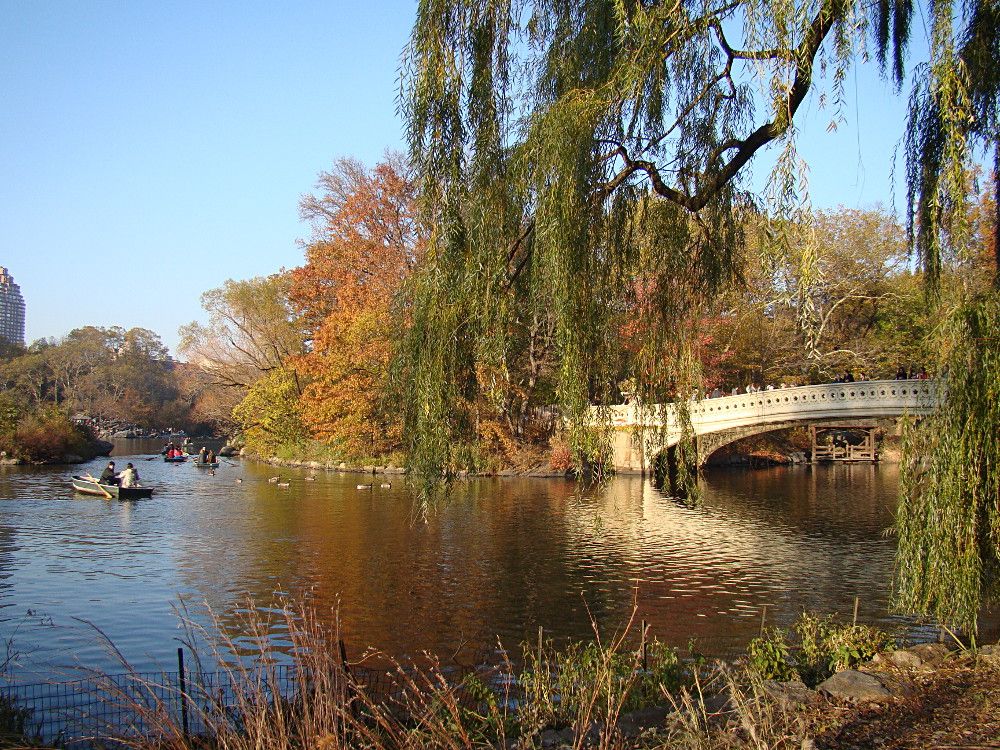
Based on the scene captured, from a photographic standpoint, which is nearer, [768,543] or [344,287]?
[768,543]

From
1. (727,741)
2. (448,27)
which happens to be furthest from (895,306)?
(727,741)

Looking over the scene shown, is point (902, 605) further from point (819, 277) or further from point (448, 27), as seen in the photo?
point (448, 27)

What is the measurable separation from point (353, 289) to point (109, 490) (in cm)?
1313

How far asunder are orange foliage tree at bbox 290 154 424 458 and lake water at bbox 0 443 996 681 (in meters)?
7.91

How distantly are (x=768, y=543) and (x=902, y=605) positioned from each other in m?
10.3

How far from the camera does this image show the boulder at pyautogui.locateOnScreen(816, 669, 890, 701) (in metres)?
5.28

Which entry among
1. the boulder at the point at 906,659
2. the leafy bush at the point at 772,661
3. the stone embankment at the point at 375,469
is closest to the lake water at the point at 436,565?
the leafy bush at the point at 772,661

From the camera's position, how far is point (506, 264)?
20.5ft

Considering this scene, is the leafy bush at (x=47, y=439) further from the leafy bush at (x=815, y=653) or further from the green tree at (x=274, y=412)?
the leafy bush at (x=815, y=653)

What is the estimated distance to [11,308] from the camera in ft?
576

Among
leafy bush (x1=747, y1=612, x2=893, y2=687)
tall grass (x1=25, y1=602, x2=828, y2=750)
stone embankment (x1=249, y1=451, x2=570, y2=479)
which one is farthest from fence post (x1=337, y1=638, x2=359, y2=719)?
stone embankment (x1=249, y1=451, x2=570, y2=479)

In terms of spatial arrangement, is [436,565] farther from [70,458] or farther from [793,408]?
[70,458]

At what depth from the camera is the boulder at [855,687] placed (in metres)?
5.28

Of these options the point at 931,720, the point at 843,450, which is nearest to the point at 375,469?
the point at 843,450
